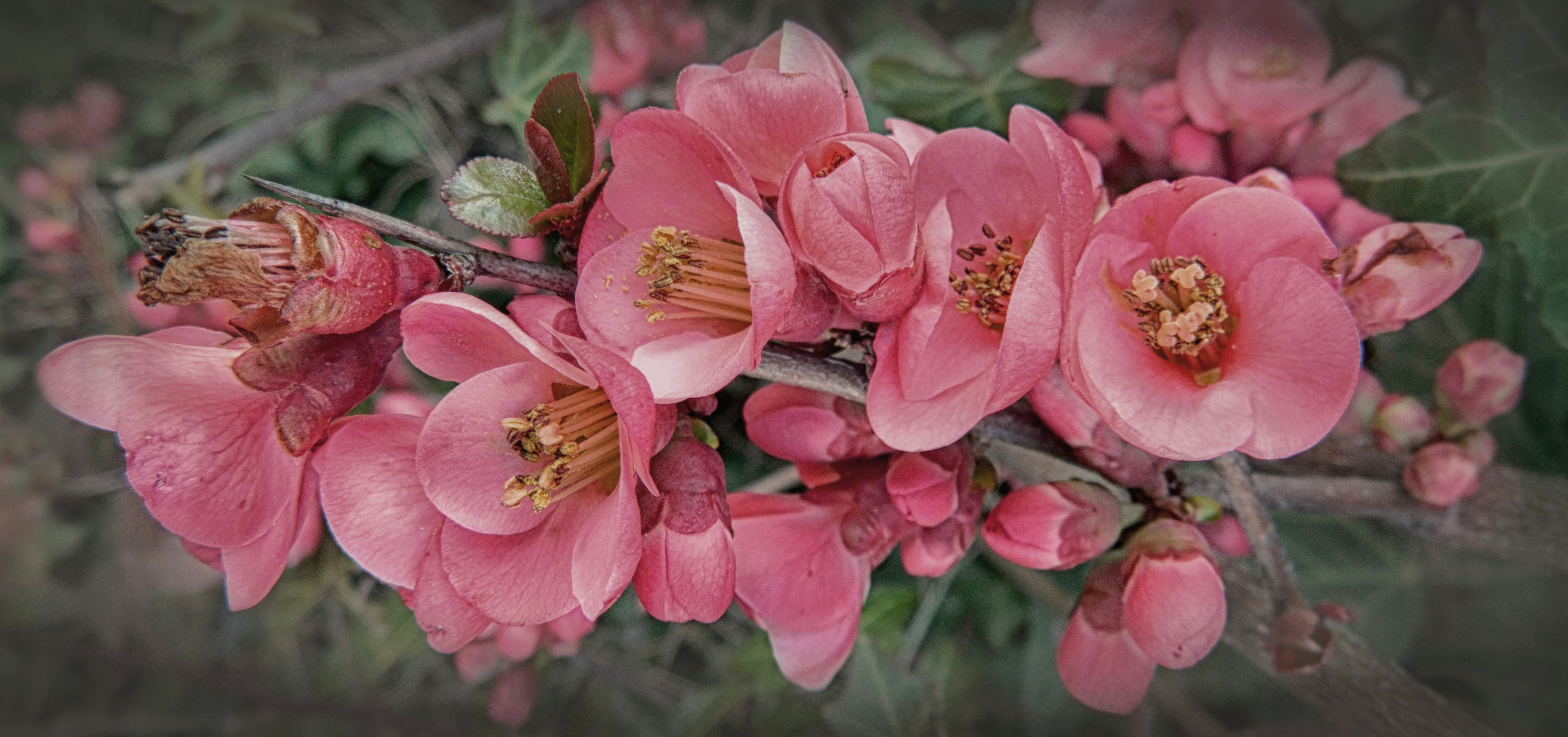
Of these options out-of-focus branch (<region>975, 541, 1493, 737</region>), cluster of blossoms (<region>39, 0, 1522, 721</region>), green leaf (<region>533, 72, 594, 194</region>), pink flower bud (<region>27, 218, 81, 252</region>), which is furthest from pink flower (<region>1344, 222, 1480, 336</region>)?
pink flower bud (<region>27, 218, 81, 252</region>)

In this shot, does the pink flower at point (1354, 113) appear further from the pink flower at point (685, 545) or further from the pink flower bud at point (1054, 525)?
the pink flower at point (685, 545)

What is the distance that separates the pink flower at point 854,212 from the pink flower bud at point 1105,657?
12.8 inches

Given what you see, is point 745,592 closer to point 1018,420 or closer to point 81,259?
point 1018,420

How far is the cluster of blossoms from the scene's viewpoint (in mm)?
447

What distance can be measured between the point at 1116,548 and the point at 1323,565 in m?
0.80

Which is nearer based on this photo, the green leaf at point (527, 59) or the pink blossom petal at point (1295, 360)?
the pink blossom petal at point (1295, 360)

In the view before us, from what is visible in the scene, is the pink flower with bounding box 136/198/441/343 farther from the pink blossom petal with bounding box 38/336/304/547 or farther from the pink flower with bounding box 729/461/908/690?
the pink flower with bounding box 729/461/908/690

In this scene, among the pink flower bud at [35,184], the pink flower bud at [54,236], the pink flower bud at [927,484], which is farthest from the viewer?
the pink flower bud at [35,184]

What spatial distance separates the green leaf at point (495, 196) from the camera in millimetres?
508

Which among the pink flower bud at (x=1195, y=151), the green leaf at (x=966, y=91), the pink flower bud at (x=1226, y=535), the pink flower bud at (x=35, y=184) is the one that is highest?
the green leaf at (x=966, y=91)

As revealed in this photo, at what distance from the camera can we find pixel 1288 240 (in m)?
0.48

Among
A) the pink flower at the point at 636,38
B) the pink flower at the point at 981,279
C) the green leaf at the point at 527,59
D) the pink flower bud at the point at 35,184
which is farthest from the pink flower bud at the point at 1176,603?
the pink flower bud at the point at 35,184

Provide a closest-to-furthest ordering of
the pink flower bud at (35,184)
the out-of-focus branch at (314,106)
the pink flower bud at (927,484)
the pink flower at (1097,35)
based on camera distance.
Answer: the pink flower bud at (927,484) < the pink flower at (1097,35) < the out-of-focus branch at (314,106) < the pink flower bud at (35,184)

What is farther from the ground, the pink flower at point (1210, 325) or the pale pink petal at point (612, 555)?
the pink flower at point (1210, 325)
